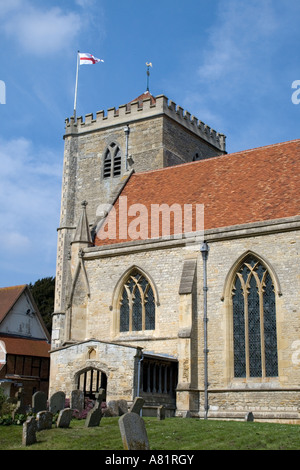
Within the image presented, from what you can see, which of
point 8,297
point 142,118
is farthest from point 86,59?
point 8,297

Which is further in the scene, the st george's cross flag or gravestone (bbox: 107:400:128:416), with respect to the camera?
the st george's cross flag

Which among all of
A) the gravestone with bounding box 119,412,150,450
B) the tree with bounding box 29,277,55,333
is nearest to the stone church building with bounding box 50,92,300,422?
the gravestone with bounding box 119,412,150,450

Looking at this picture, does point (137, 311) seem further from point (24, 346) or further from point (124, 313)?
point (24, 346)

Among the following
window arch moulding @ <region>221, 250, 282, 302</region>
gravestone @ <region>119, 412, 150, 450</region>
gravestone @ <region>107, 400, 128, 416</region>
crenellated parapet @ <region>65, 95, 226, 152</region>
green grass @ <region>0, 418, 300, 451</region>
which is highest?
crenellated parapet @ <region>65, 95, 226, 152</region>

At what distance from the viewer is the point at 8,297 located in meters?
34.7

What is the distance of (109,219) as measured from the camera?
26.7 m

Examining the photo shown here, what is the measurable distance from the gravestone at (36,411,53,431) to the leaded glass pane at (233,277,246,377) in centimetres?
800

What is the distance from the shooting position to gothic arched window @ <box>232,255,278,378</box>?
66.2 feet

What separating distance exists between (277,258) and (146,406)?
6596mm

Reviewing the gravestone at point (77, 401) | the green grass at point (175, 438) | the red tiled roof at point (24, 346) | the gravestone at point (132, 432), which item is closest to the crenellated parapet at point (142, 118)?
the red tiled roof at point (24, 346)

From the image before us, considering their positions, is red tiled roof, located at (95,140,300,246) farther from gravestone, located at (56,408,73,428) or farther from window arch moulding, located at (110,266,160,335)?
gravestone, located at (56,408,73,428)

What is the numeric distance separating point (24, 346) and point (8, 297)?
3.36m
